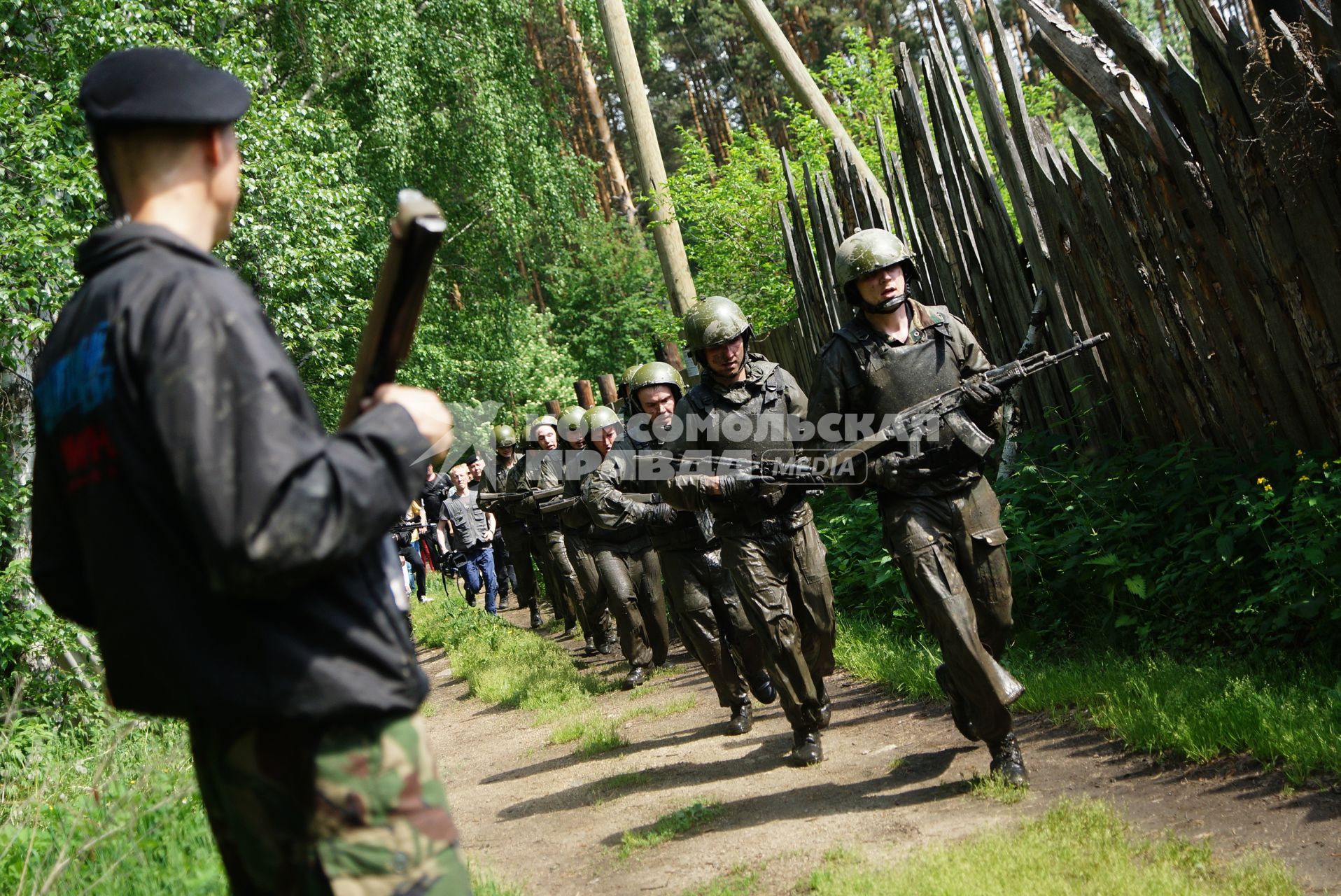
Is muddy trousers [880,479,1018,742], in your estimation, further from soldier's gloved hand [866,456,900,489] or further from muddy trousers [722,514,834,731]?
muddy trousers [722,514,834,731]

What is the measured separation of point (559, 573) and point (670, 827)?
848 centimetres

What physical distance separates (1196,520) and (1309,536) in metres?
0.96

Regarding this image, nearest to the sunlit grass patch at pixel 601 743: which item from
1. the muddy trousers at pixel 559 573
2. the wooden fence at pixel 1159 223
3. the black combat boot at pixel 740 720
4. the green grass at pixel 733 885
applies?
the black combat boot at pixel 740 720

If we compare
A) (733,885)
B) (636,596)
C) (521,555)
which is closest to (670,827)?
(733,885)

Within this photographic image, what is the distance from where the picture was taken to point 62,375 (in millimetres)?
2051

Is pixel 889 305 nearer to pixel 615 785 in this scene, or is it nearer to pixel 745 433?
pixel 745 433

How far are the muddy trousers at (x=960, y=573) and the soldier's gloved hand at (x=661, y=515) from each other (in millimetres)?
2417

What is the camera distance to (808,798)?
580cm

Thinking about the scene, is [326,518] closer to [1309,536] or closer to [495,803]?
[1309,536]

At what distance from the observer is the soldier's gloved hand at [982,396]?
18.5 feet

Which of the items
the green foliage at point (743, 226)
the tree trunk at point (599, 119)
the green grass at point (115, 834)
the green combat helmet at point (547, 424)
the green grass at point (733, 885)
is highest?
the tree trunk at point (599, 119)

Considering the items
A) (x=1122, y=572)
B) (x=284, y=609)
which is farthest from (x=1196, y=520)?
(x=284, y=609)

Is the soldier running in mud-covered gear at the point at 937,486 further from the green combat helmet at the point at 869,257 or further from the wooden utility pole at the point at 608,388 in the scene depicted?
the wooden utility pole at the point at 608,388

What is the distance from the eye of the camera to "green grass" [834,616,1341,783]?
4.66 m
